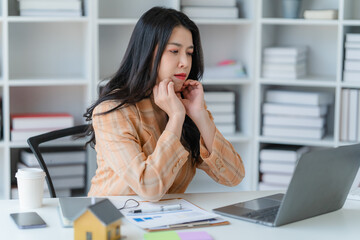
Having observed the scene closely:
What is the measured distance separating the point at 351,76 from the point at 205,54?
2.95 ft

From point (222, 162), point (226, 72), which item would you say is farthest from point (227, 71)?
point (222, 162)

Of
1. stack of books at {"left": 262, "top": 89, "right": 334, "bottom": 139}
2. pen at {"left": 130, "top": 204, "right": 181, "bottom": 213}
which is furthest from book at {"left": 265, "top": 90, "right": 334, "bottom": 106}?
pen at {"left": 130, "top": 204, "right": 181, "bottom": 213}

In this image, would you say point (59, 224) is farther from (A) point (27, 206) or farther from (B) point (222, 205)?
(B) point (222, 205)

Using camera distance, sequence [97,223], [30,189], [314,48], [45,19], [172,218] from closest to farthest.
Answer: [97,223]
[172,218]
[30,189]
[45,19]
[314,48]

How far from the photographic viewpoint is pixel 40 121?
10.6 ft

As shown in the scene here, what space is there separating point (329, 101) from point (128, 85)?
167 centimetres

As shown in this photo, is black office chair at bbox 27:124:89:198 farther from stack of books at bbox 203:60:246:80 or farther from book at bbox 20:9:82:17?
stack of books at bbox 203:60:246:80

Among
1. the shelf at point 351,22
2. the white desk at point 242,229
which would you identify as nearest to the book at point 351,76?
the shelf at point 351,22

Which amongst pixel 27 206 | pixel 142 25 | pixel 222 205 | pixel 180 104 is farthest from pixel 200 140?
pixel 27 206

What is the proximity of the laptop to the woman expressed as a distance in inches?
11.0

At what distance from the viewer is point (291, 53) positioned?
10.9ft

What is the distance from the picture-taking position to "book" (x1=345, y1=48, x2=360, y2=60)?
319cm

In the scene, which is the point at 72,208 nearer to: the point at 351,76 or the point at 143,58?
the point at 143,58

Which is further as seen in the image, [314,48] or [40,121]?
[314,48]
